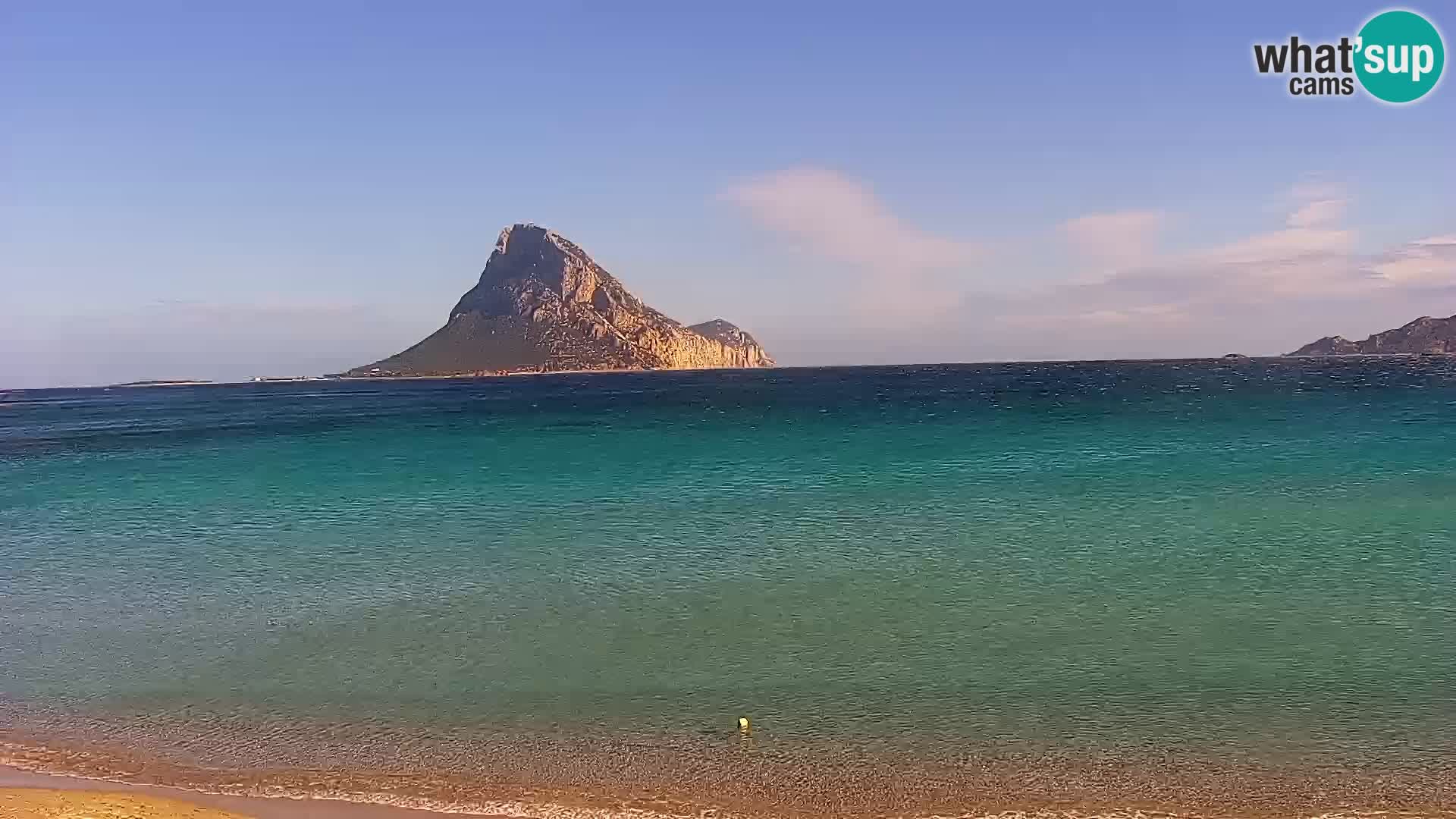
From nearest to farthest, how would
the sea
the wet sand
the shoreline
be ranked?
the wet sand < the shoreline < the sea

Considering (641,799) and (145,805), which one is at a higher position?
(145,805)

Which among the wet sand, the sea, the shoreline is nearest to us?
the wet sand

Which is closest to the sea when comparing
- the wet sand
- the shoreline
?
the shoreline

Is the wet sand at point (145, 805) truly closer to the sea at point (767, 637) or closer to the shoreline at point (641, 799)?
the shoreline at point (641, 799)

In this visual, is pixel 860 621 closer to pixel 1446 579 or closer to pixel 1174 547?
pixel 1174 547

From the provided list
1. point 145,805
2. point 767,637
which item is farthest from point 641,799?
point 767,637

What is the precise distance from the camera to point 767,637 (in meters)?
18.2

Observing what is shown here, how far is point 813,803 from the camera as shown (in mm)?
11539

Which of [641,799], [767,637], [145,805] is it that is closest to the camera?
[145,805]

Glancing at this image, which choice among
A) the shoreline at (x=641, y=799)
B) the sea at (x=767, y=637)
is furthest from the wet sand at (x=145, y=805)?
the sea at (x=767, y=637)

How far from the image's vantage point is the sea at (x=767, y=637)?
12305 mm

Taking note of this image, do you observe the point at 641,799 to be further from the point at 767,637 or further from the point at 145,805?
the point at 767,637

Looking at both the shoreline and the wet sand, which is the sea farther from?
the wet sand

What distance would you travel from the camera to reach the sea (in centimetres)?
1230
